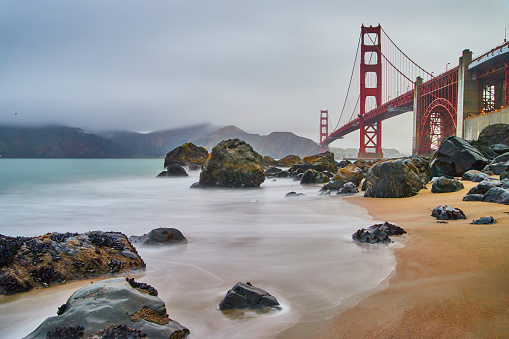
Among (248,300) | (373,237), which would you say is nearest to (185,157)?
(373,237)

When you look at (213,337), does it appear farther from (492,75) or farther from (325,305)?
(492,75)

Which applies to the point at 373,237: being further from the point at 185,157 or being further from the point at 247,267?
the point at 185,157

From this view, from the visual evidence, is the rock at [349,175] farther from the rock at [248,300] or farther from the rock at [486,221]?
the rock at [248,300]

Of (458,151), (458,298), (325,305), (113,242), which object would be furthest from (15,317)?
(458,151)

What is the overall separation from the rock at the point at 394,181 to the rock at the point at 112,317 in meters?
5.59

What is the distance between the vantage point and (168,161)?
2831 cm

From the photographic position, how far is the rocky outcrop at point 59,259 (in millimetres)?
2266

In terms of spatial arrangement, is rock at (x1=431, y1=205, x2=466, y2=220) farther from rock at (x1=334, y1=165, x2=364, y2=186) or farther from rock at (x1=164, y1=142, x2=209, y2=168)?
rock at (x1=164, y1=142, x2=209, y2=168)

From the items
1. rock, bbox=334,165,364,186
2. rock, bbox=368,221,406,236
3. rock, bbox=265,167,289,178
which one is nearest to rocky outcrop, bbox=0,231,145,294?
rock, bbox=368,221,406,236

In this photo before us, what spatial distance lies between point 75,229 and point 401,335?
5.15 meters

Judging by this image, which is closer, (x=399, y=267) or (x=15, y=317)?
(x=15, y=317)

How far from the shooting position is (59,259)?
8.02ft

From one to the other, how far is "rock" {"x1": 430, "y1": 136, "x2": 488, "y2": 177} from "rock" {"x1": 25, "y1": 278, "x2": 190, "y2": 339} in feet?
30.0

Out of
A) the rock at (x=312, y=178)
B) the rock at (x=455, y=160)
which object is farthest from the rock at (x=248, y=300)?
the rock at (x=312, y=178)
